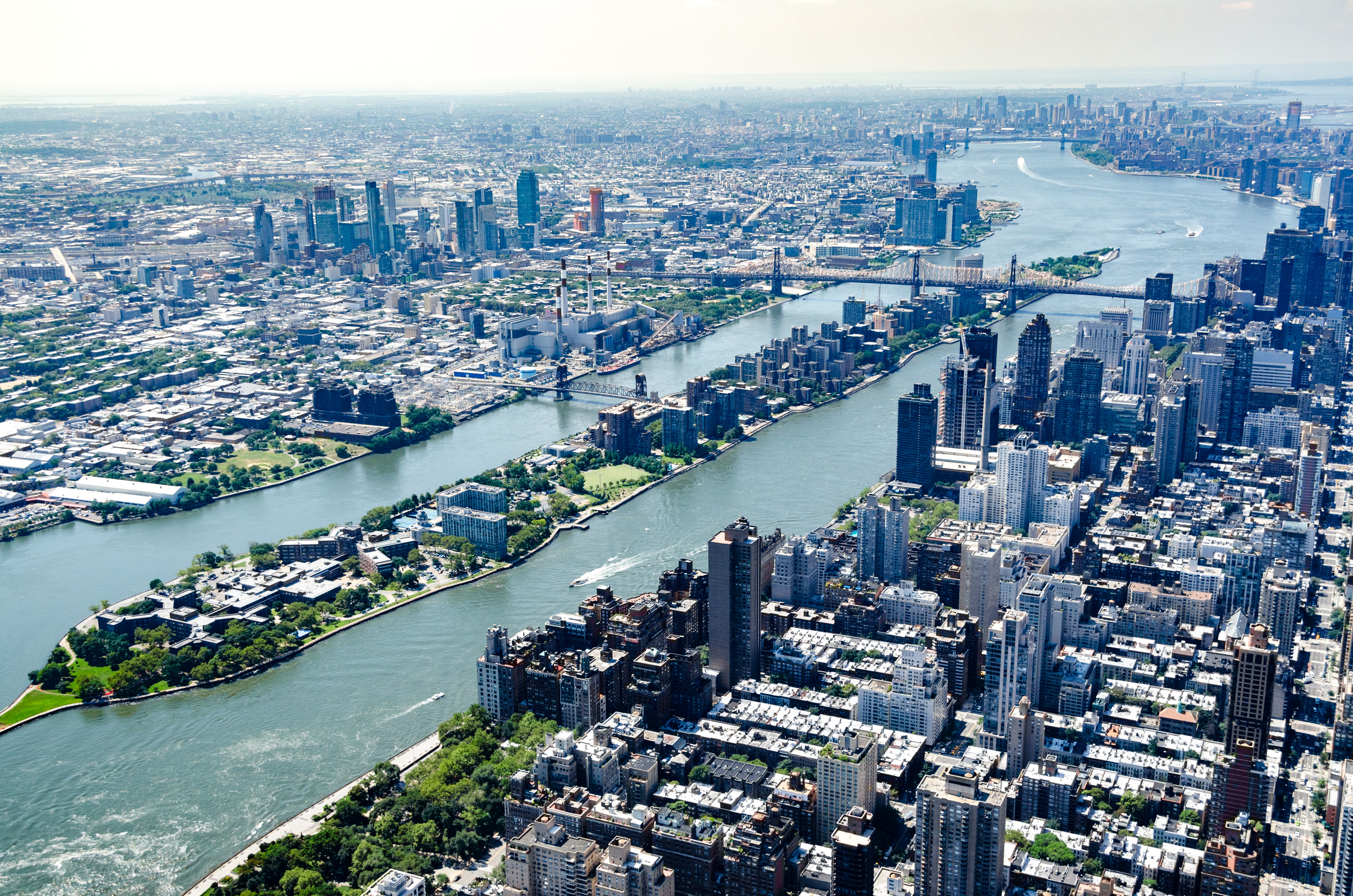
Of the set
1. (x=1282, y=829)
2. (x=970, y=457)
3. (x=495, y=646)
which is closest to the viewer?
(x=1282, y=829)

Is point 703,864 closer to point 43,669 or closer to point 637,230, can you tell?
point 43,669

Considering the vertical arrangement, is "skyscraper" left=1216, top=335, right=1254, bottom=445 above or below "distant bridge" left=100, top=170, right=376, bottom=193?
below

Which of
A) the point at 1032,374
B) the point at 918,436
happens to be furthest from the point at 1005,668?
the point at 1032,374

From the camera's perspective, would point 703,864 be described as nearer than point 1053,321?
Yes

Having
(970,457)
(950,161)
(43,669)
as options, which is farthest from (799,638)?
(950,161)

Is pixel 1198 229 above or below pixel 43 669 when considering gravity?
above

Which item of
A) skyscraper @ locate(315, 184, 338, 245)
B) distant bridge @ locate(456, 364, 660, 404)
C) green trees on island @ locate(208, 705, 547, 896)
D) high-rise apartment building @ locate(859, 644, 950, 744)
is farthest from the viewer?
skyscraper @ locate(315, 184, 338, 245)

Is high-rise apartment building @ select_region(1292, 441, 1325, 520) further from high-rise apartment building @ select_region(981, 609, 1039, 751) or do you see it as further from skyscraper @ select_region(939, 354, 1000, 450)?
high-rise apartment building @ select_region(981, 609, 1039, 751)

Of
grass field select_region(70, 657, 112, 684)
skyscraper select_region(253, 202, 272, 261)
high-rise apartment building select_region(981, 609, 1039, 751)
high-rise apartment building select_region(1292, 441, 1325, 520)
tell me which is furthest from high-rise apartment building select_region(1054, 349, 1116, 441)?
skyscraper select_region(253, 202, 272, 261)
